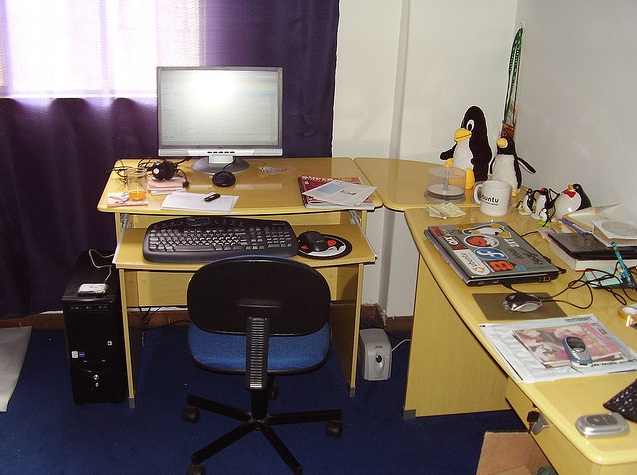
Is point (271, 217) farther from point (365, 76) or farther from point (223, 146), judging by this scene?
point (365, 76)

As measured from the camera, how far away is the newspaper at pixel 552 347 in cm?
163

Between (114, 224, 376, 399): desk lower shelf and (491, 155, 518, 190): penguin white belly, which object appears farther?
(491, 155, 518, 190): penguin white belly

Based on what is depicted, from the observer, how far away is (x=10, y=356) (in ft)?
10.2

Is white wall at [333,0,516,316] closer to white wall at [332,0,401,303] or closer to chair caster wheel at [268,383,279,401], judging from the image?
white wall at [332,0,401,303]

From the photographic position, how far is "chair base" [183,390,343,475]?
8.14ft

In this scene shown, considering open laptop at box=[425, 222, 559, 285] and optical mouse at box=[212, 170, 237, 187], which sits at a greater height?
optical mouse at box=[212, 170, 237, 187]

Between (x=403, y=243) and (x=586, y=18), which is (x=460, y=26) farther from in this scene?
(x=403, y=243)

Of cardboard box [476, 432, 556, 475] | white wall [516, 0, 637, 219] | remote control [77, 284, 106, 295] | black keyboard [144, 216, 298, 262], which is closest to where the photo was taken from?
cardboard box [476, 432, 556, 475]

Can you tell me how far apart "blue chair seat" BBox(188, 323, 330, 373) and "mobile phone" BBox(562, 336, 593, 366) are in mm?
864

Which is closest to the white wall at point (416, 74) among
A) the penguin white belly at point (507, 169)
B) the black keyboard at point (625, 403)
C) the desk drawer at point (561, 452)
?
the penguin white belly at point (507, 169)

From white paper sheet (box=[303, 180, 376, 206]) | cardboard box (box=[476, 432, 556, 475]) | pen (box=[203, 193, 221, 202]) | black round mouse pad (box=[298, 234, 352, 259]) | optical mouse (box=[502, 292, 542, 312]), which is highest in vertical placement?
white paper sheet (box=[303, 180, 376, 206])

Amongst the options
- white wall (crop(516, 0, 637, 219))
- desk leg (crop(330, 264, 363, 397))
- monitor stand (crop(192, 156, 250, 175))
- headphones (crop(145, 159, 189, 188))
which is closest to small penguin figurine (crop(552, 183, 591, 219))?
white wall (crop(516, 0, 637, 219))

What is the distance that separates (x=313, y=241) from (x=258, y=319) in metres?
0.53

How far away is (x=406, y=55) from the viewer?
120 inches
